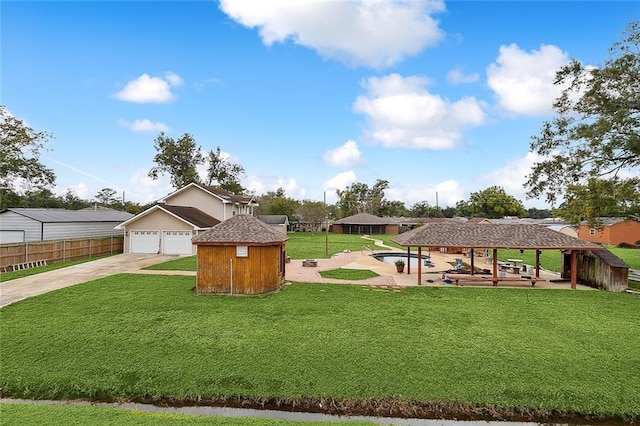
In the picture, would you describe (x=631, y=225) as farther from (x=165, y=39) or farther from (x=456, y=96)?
(x=165, y=39)

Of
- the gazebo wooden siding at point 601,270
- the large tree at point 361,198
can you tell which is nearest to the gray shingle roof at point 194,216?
the gazebo wooden siding at point 601,270

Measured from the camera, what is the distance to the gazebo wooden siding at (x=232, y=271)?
13914mm

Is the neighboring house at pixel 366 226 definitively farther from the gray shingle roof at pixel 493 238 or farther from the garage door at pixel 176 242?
the gray shingle roof at pixel 493 238

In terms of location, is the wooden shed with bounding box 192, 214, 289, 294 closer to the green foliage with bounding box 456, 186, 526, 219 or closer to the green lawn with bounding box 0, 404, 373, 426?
the green lawn with bounding box 0, 404, 373, 426

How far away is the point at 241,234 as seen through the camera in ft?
46.7

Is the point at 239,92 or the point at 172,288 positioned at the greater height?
the point at 239,92

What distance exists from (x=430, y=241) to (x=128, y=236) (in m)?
23.3

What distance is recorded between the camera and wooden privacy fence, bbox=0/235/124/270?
61.1 ft

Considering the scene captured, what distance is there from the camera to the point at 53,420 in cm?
573

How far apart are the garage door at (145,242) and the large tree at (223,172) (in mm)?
26432

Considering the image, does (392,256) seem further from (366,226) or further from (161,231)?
(366,226)

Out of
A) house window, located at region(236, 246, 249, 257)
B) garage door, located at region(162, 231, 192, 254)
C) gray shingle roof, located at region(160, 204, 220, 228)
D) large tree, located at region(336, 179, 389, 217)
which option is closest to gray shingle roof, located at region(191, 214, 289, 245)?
house window, located at region(236, 246, 249, 257)

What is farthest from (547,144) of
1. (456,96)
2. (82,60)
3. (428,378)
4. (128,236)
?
(128,236)

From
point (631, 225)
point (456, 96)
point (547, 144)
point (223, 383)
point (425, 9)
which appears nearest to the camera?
point (223, 383)
